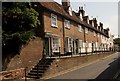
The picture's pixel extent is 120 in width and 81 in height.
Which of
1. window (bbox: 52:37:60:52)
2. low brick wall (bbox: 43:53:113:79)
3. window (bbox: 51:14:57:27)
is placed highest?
window (bbox: 51:14:57:27)

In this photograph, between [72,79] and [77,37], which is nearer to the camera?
[72,79]

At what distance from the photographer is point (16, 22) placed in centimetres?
1889

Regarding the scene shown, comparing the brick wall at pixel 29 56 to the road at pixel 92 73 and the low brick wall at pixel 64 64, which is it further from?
the road at pixel 92 73

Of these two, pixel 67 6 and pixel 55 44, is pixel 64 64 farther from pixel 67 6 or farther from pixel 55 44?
pixel 67 6

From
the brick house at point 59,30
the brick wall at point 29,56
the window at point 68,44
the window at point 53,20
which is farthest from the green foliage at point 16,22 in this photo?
the window at point 68,44

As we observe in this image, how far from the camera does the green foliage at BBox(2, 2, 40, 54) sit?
18.1 m

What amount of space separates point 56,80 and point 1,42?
4.53m

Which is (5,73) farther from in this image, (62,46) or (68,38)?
(68,38)

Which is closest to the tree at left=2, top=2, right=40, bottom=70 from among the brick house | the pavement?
the pavement

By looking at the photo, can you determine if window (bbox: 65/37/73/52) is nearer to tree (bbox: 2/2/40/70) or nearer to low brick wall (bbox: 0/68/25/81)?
tree (bbox: 2/2/40/70)

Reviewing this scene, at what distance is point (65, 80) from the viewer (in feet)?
57.6

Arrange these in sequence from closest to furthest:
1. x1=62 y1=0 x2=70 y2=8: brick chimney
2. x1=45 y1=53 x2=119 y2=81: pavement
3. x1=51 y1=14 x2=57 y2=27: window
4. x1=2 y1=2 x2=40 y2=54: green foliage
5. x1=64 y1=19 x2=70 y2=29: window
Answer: x1=2 y1=2 x2=40 y2=54: green foliage < x1=45 y1=53 x2=119 y2=81: pavement < x1=51 y1=14 x2=57 y2=27: window < x1=64 y1=19 x2=70 y2=29: window < x1=62 y1=0 x2=70 y2=8: brick chimney

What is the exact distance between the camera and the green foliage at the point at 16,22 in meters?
18.1

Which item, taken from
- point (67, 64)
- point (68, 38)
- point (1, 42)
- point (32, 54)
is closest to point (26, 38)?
point (1, 42)
